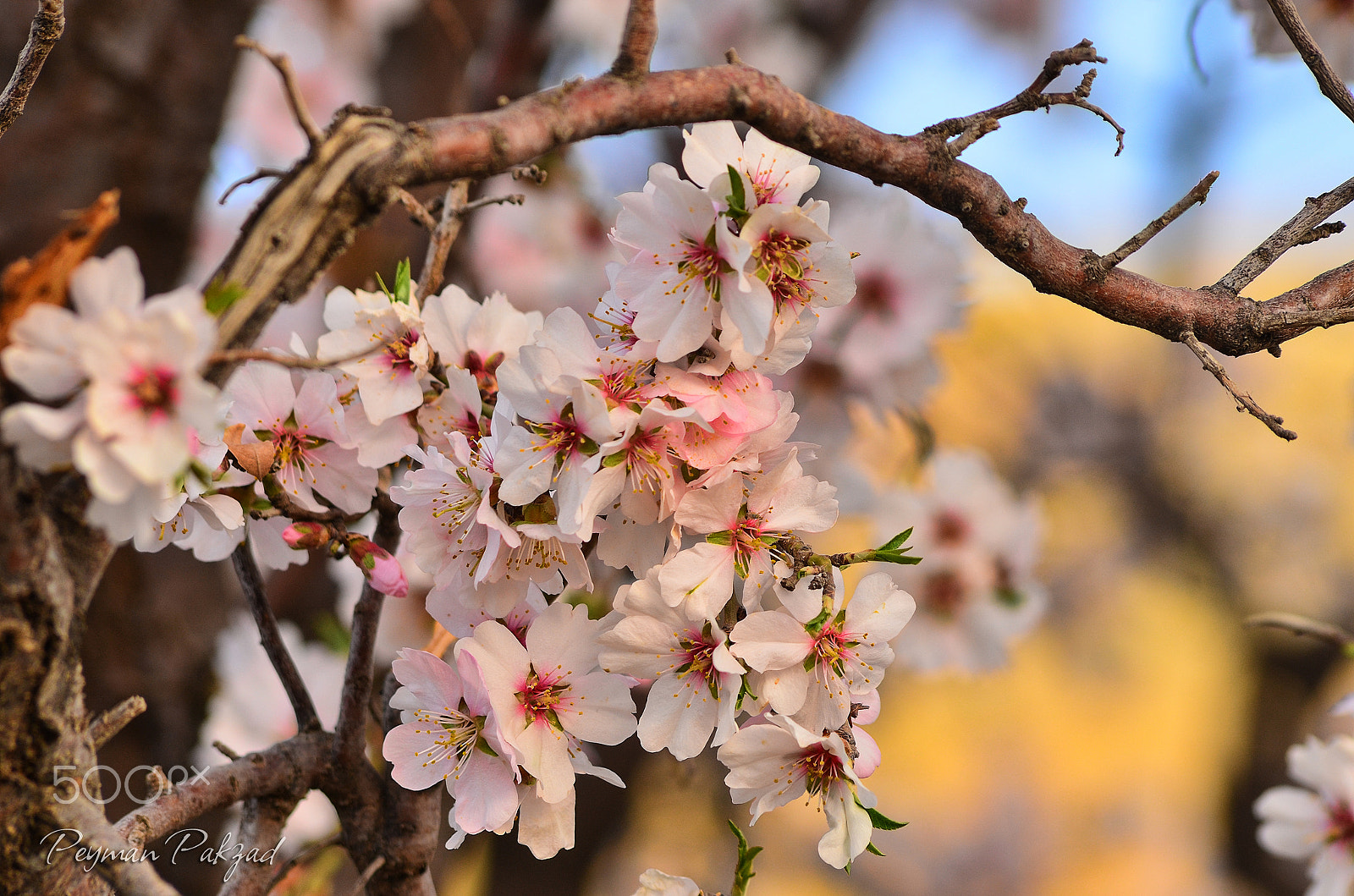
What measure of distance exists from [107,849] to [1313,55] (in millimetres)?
814

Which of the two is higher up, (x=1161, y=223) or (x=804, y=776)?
(x=1161, y=223)

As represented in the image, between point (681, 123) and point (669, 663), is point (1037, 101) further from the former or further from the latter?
point (669, 663)

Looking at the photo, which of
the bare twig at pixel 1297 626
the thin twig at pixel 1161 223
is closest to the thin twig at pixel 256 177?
the thin twig at pixel 1161 223

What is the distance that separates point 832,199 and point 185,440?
2121 mm

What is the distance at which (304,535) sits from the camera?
59 cm

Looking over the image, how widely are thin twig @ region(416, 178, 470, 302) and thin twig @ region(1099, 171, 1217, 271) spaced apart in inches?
17.3

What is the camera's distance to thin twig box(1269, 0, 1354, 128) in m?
0.56

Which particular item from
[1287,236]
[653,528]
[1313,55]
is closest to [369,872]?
[653,528]

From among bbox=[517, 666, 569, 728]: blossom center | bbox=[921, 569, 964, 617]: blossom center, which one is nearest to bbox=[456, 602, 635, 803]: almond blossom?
bbox=[517, 666, 569, 728]: blossom center

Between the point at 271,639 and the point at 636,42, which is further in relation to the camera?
the point at 271,639

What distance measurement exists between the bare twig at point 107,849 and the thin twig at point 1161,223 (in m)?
0.59

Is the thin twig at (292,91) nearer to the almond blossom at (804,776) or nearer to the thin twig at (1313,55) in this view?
the almond blossom at (804,776)

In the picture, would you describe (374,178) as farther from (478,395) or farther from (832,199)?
(832,199)

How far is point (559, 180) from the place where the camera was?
175 cm
